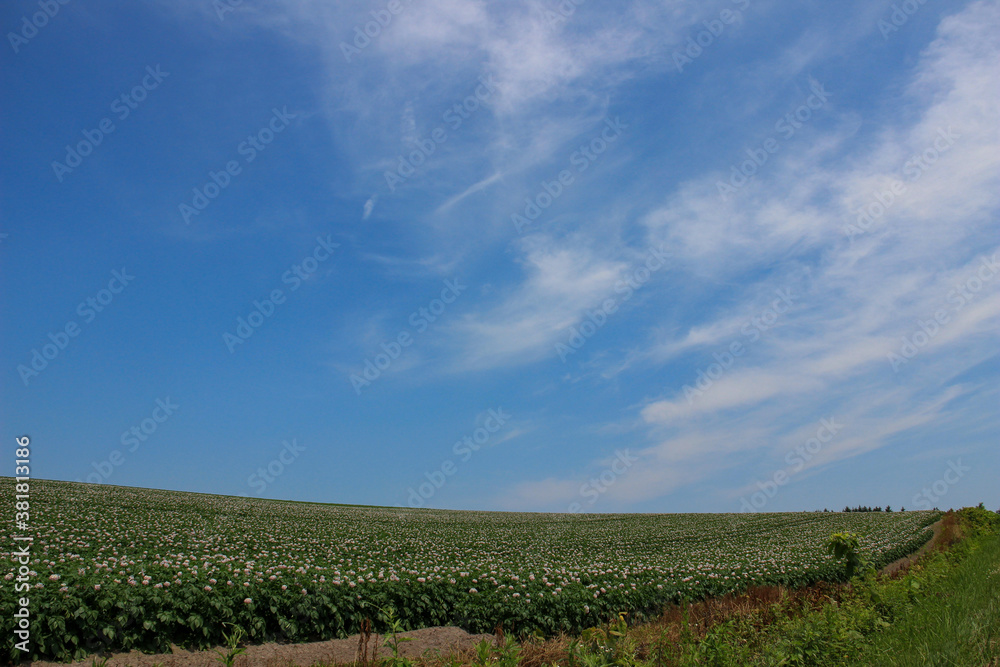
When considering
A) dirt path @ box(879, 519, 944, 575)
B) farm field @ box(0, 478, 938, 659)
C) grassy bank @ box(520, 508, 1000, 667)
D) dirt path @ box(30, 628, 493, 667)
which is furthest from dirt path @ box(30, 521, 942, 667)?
dirt path @ box(879, 519, 944, 575)

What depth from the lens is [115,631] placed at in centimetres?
826

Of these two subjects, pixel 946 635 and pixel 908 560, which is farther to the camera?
pixel 908 560

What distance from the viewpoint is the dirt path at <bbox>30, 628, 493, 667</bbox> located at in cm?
793

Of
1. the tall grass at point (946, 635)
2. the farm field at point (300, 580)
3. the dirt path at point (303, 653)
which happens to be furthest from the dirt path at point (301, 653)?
the tall grass at point (946, 635)

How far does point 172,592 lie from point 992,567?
19.7 meters

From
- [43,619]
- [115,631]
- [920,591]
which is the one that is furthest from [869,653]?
[43,619]

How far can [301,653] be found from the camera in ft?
30.0

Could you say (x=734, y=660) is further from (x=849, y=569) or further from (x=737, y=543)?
(x=737, y=543)

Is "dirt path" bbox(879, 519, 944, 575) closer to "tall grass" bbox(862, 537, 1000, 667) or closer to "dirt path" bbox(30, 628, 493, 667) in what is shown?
"tall grass" bbox(862, 537, 1000, 667)

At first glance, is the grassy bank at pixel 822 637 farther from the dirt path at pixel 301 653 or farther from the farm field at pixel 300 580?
the farm field at pixel 300 580

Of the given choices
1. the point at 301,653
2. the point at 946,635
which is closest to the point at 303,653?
the point at 301,653

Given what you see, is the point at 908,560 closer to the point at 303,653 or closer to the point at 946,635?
the point at 946,635

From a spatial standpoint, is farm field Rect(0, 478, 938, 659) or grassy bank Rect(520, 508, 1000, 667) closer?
grassy bank Rect(520, 508, 1000, 667)

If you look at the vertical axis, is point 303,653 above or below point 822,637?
below
